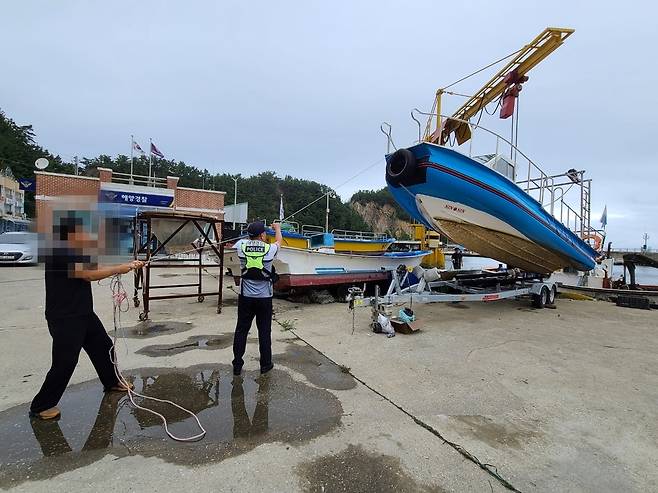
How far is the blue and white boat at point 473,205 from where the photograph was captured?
6410 millimetres

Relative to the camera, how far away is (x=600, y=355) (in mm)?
5055

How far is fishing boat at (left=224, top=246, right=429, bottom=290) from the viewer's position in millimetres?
7945

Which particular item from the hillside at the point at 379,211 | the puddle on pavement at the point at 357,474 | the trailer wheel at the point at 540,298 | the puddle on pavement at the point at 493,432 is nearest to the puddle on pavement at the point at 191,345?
the puddle on pavement at the point at 357,474

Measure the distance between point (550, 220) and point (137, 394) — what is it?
8.18m

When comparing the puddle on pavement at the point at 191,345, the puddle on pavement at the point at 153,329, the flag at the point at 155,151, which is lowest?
the puddle on pavement at the point at 191,345

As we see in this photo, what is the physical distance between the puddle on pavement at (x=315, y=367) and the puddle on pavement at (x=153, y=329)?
6.72 ft

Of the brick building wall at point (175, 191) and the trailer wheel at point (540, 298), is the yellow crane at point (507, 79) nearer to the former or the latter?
the trailer wheel at point (540, 298)

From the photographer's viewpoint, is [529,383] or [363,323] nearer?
[529,383]

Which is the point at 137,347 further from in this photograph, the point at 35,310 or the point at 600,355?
the point at 600,355

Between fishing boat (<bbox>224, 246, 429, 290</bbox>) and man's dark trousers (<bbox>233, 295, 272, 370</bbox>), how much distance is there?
3777mm

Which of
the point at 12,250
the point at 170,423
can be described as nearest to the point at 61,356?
the point at 170,423

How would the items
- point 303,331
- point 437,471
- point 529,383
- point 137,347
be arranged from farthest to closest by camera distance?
point 303,331
point 137,347
point 529,383
point 437,471

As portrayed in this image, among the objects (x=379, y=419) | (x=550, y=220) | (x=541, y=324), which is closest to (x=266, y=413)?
(x=379, y=419)

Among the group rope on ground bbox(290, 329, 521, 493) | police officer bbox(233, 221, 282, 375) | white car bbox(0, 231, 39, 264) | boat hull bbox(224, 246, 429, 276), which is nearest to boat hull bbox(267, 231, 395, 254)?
boat hull bbox(224, 246, 429, 276)
